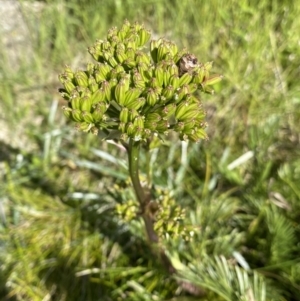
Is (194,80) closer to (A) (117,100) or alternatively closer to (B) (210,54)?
(A) (117,100)

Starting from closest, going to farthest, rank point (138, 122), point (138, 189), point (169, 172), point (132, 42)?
point (138, 122) → point (132, 42) → point (138, 189) → point (169, 172)

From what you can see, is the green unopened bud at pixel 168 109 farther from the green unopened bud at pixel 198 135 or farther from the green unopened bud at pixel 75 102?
the green unopened bud at pixel 75 102

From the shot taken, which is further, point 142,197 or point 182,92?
point 142,197

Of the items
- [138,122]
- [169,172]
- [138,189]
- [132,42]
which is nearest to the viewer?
[138,122]

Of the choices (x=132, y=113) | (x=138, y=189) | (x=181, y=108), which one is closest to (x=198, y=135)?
(x=181, y=108)

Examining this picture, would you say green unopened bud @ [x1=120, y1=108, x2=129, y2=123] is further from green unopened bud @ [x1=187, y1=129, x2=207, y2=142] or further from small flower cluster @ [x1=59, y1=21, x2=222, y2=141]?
green unopened bud @ [x1=187, y1=129, x2=207, y2=142]

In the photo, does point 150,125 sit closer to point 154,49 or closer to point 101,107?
point 101,107

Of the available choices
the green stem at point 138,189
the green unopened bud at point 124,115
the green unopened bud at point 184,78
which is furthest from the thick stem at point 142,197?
the green unopened bud at point 184,78
